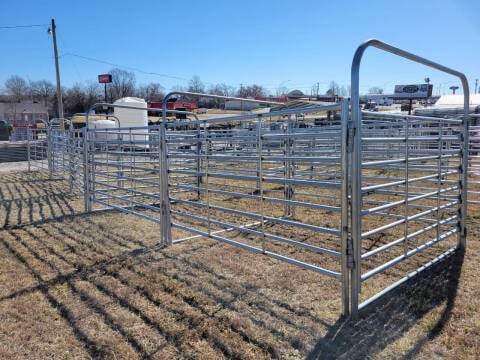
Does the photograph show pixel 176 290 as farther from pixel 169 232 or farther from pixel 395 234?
pixel 395 234

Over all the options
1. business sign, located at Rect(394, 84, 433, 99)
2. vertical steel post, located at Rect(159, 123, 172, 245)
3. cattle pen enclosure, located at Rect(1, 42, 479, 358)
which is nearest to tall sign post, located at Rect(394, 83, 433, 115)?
business sign, located at Rect(394, 84, 433, 99)

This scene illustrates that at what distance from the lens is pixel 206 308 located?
3098 millimetres

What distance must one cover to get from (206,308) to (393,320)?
149 centimetres

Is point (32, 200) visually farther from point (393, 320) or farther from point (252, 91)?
point (252, 91)

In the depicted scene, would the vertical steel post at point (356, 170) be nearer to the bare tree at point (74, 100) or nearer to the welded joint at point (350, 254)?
the welded joint at point (350, 254)

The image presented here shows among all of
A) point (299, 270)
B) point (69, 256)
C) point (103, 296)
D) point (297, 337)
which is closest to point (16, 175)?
point (69, 256)

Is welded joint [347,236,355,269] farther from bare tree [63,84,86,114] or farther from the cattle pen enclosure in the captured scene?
bare tree [63,84,86,114]

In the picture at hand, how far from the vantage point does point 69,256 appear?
4387mm

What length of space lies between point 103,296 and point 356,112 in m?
2.71

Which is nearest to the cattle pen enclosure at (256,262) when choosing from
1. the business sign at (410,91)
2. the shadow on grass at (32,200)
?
the shadow on grass at (32,200)

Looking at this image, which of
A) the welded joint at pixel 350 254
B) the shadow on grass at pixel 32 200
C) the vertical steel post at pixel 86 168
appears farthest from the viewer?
the vertical steel post at pixel 86 168

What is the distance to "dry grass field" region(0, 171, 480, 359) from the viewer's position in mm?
2529

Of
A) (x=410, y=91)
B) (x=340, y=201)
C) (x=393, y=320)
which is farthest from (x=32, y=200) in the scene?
(x=410, y=91)

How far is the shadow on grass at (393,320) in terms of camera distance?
2477 millimetres
